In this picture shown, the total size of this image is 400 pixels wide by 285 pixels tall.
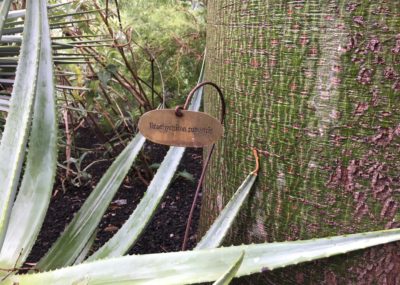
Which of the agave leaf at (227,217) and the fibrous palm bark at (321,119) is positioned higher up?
the fibrous palm bark at (321,119)

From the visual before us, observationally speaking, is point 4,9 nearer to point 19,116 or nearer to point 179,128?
point 19,116

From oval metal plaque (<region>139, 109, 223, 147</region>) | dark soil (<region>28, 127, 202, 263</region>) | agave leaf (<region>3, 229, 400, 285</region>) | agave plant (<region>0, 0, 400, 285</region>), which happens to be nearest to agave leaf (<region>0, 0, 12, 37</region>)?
agave plant (<region>0, 0, 400, 285</region>)

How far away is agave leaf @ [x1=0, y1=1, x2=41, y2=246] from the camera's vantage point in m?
0.73

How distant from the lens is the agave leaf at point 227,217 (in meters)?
0.77

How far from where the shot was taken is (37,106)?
34.8 inches

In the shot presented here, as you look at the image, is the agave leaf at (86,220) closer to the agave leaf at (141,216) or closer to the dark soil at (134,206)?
the agave leaf at (141,216)

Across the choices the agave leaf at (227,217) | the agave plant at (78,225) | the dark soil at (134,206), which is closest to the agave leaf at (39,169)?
the agave plant at (78,225)

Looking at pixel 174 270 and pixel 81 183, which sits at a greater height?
pixel 174 270

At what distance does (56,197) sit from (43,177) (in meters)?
1.05

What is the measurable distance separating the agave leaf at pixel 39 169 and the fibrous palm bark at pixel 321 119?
345mm

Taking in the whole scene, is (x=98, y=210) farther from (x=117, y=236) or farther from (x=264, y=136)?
(x=264, y=136)

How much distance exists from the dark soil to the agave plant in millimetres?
427

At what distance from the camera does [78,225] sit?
94 cm

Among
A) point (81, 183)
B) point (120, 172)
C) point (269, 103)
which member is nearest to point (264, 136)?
point (269, 103)
